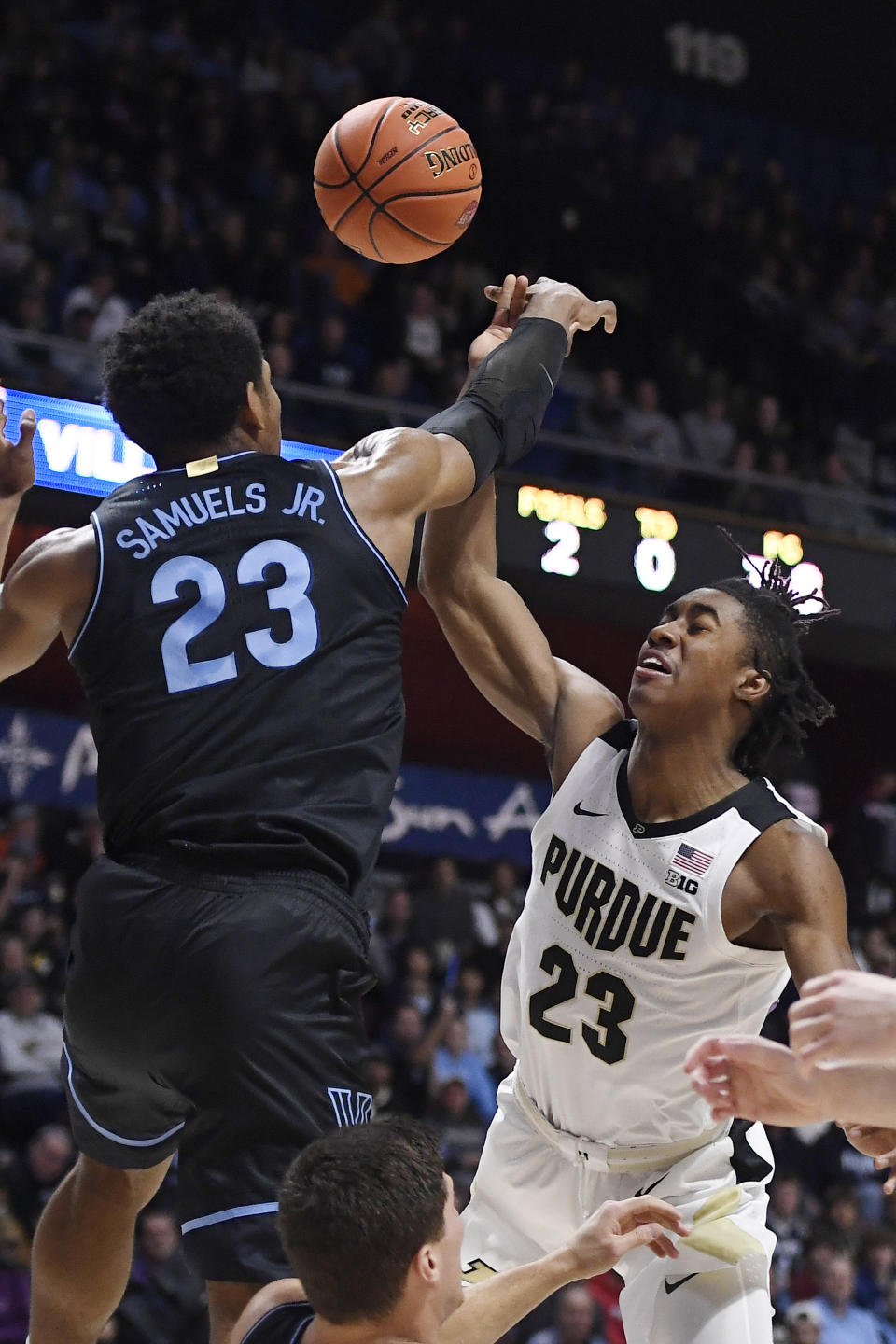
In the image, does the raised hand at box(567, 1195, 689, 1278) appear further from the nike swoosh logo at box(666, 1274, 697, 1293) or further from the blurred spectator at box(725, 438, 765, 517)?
the blurred spectator at box(725, 438, 765, 517)

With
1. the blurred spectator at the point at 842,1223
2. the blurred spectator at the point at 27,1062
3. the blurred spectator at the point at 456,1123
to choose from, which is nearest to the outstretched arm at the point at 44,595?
the blurred spectator at the point at 27,1062

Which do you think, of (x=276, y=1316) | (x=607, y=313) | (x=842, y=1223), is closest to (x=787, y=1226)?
(x=842, y=1223)

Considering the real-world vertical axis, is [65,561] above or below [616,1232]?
above

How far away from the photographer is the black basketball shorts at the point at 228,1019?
8.51ft

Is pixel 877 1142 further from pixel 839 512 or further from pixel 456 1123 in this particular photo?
pixel 839 512

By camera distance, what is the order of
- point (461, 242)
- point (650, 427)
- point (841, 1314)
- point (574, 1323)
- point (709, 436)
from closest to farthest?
point (574, 1323), point (841, 1314), point (650, 427), point (709, 436), point (461, 242)

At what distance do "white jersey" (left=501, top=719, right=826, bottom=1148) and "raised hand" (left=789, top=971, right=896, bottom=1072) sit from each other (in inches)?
52.4

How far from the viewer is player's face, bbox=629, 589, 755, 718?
3.66 metres

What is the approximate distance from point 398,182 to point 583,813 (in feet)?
5.44

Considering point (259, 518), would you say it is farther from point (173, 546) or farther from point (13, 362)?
point (13, 362)

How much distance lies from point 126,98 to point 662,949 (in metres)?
9.75

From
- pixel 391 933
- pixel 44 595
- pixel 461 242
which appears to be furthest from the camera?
pixel 461 242

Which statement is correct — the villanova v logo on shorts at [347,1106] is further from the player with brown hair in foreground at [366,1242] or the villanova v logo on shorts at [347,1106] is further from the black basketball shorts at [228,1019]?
the player with brown hair in foreground at [366,1242]

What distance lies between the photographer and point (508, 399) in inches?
138
